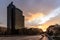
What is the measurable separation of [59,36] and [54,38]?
1.61ft

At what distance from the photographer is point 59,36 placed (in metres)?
17.1

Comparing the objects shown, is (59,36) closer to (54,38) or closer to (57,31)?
(54,38)

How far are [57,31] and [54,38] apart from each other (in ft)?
6.43

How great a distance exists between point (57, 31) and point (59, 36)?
1687 millimetres

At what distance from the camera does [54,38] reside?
1689 centimetres

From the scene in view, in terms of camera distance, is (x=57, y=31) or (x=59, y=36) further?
(x=57, y=31)

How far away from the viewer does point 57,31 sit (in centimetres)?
1873

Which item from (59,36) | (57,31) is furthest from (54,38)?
(57,31)

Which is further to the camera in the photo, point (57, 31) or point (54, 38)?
point (57, 31)
